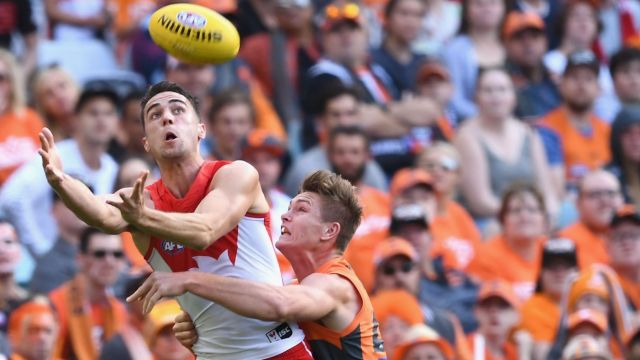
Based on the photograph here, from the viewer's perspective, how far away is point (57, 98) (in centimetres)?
1260

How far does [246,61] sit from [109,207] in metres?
6.57

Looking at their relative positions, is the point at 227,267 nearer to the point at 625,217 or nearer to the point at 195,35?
the point at 195,35

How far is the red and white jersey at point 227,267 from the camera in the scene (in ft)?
25.4

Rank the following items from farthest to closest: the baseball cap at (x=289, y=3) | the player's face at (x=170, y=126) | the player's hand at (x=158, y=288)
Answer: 1. the baseball cap at (x=289, y=3)
2. the player's face at (x=170, y=126)
3. the player's hand at (x=158, y=288)

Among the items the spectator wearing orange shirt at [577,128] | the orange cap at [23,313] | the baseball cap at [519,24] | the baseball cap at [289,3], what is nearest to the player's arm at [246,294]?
the orange cap at [23,313]

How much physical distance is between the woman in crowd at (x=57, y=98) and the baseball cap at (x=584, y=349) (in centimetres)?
427

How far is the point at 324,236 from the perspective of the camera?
321 inches

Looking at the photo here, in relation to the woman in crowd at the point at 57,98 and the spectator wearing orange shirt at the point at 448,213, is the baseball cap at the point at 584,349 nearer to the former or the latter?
the spectator wearing orange shirt at the point at 448,213

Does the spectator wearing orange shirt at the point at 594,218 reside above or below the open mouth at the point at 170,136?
above

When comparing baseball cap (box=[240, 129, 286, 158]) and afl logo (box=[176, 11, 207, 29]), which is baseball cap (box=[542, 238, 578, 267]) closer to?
baseball cap (box=[240, 129, 286, 158])

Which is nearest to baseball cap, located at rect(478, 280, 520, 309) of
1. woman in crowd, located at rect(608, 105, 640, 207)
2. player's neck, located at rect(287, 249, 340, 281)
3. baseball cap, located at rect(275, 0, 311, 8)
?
woman in crowd, located at rect(608, 105, 640, 207)

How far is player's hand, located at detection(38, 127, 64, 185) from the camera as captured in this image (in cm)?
707

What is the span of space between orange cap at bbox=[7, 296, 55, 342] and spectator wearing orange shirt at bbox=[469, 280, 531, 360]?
3.05 meters

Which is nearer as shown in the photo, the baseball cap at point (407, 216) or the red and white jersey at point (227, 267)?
the red and white jersey at point (227, 267)
